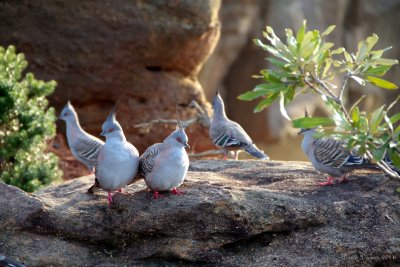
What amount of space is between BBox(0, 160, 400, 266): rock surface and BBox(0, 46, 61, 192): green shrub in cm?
223

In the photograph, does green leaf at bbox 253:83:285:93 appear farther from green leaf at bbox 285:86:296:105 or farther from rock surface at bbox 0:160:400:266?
rock surface at bbox 0:160:400:266

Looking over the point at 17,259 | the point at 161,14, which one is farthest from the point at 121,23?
the point at 17,259

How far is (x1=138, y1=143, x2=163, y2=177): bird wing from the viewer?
5.80 meters

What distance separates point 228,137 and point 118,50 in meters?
2.41

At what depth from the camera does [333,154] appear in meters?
6.76

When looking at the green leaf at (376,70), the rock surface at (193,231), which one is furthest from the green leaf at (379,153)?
the rock surface at (193,231)

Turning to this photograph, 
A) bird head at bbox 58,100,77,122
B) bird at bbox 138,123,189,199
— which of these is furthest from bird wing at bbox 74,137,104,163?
bird at bbox 138,123,189,199

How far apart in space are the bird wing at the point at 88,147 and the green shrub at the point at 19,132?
1.51 feet

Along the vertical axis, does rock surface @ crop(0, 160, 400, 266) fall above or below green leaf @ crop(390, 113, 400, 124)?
below

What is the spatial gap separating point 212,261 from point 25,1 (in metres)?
5.74

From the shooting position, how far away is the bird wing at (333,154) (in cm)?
667

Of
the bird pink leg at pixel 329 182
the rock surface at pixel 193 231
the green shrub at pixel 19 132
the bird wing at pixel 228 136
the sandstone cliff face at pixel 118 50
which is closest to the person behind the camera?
the rock surface at pixel 193 231

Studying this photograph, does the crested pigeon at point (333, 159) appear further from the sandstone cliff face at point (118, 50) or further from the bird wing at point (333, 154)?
the sandstone cliff face at point (118, 50)

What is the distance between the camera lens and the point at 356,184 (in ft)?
22.1
